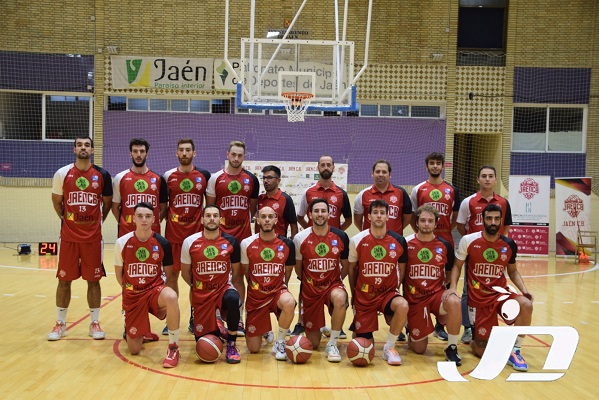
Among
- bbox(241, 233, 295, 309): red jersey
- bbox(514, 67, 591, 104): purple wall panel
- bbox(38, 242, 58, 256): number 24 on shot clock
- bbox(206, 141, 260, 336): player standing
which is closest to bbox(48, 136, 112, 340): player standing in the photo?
bbox(206, 141, 260, 336): player standing

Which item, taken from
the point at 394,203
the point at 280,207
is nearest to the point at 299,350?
the point at 280,207

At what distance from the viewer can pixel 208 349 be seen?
572 cm

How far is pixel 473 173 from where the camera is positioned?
1941cm

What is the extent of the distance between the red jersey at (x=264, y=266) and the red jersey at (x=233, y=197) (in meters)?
0.98

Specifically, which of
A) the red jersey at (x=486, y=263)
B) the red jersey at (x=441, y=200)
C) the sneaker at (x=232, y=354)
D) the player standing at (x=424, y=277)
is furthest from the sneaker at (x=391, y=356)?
the red jersey at (x=441, y=200)

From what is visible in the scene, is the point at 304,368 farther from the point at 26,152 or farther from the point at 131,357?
the point at 26,152

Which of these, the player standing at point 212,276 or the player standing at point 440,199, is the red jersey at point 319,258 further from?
the player standing at point 440,199

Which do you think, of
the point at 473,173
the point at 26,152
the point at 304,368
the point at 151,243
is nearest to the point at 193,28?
the point at 26,152

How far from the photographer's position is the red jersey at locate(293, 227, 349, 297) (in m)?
6.24

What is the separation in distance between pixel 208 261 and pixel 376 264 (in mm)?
1695

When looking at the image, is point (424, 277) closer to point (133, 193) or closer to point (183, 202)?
point (183, 202)

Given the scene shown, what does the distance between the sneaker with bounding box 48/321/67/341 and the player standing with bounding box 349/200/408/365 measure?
128 inches

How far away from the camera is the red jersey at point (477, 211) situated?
692 cm

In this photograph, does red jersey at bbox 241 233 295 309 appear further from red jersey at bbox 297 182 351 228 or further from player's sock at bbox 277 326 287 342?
red jersey at bbox 297 182 351 228
